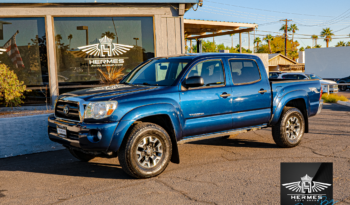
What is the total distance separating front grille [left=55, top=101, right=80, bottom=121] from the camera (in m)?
5.03

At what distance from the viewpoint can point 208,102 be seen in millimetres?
5754

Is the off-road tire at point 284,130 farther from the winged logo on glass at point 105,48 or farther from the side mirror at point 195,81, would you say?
the winged logo on glass at point 105,48

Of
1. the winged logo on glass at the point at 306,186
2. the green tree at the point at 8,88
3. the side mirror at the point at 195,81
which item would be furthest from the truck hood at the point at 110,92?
the green tree at the point at 8,88

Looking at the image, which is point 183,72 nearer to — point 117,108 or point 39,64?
point 117,108

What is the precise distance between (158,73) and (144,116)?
3.97ft

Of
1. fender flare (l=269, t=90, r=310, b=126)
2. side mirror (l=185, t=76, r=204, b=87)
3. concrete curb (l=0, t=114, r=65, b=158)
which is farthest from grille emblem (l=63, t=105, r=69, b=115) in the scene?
fender flare (l=269, t=90, r=310, b=126)

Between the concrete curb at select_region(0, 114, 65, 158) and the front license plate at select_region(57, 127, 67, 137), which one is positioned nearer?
the front license plate at select_region(57, 127, 67, 137)

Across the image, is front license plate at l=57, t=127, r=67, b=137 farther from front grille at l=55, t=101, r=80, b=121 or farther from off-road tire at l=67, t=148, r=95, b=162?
off-road tire at l=67, t=148, r=95, b=162

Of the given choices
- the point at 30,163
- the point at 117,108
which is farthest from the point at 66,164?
the point at 117,108

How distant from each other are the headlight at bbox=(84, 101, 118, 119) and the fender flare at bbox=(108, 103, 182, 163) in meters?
0.23

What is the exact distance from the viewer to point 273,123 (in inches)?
268

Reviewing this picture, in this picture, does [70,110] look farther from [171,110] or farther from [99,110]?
[171,110]

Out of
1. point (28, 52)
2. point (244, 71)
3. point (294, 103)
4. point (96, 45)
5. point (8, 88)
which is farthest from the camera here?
point (96, 45)

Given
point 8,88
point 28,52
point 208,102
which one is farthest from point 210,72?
point 28,52
